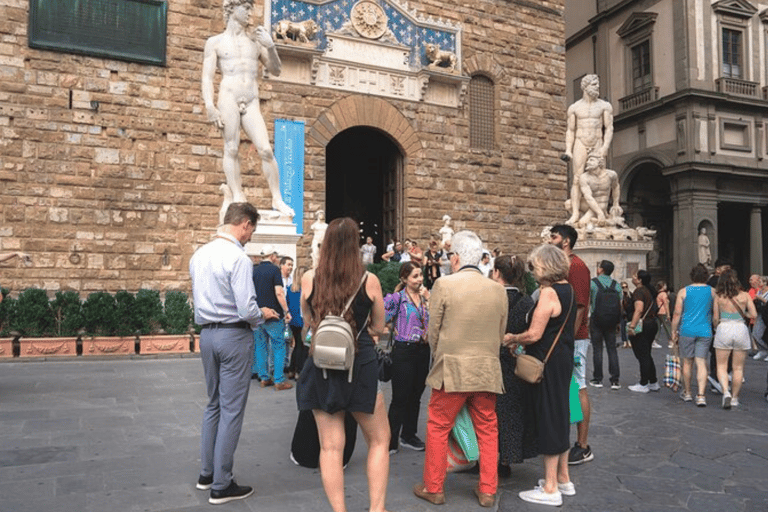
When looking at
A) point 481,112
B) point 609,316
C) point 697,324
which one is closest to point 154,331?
point 609,316

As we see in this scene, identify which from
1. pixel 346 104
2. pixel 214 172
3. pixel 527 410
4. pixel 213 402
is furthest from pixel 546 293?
pixel 346 104

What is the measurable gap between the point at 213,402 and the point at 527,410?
208 cm

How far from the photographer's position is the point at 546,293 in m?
3.90

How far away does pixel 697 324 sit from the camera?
6711 mm

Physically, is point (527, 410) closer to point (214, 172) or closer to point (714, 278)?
point (714, 278)

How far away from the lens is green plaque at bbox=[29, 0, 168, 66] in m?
12.4

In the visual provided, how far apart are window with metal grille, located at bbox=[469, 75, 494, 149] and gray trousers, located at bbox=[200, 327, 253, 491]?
47.1 feet

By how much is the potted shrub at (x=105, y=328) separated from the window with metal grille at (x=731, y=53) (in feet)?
86.3

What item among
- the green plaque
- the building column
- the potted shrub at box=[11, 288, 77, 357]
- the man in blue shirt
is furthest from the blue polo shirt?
the building column

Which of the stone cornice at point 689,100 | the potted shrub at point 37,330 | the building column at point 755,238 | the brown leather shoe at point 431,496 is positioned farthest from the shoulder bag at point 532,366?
the building column at point 755,238

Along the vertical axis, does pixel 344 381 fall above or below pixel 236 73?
below

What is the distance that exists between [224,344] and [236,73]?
6.50 metres

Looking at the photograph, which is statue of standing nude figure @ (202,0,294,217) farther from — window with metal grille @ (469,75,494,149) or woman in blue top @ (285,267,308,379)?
window with metal grille @ (469,75,494,149)

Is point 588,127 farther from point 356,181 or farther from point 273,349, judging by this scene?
point 356,181
